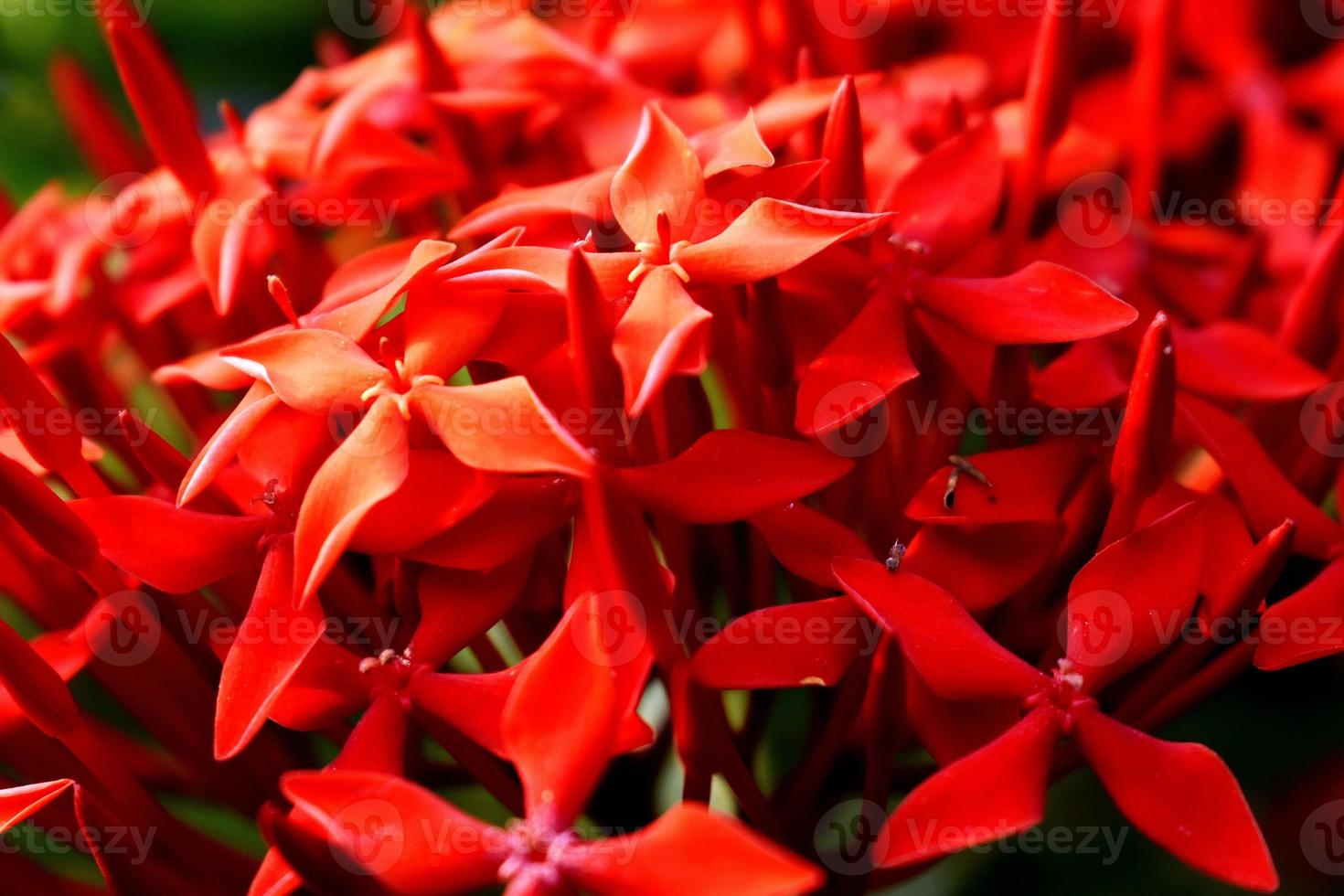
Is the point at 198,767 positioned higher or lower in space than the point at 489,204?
lower

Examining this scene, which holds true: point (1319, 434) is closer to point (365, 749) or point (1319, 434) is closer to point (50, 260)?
point (365, 749)

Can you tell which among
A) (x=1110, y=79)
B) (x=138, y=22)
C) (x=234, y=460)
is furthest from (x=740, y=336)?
(x=1110, y=79)
